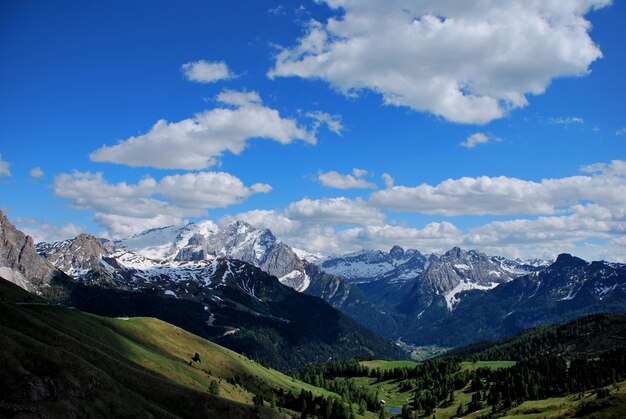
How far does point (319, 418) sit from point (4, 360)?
415 feet

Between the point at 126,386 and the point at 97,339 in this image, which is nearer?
the point at 126,386

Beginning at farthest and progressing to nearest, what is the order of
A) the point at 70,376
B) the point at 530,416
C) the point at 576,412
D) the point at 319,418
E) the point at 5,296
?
the point at 319,418
the point at 530,416
the point at 5,296
the point at 576,412
the point at 70,376

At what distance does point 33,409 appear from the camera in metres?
84.1

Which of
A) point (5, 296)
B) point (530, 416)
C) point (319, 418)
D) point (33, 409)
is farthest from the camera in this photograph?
point (319, 418)

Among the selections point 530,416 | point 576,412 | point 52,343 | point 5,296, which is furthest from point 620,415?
point 5,296

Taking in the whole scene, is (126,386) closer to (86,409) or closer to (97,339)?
(86,409)

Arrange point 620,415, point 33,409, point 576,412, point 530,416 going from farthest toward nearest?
point 530,416 → point 576,412 → point 620,415 → point 33,409

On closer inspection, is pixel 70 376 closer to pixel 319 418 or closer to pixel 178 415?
pixel 178 415

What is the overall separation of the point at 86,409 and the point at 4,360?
1648cm

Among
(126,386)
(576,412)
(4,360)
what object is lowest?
(576,412)

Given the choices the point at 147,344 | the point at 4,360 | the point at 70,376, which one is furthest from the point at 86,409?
the point at 147,344

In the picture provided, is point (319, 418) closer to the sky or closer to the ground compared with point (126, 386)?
closer to the ground

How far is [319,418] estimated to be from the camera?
192500 mm

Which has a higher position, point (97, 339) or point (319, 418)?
point (97, 339)
